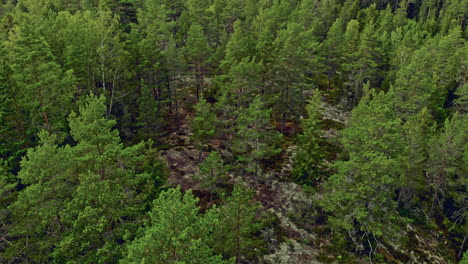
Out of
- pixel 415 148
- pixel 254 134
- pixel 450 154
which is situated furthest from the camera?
pixel 415 148

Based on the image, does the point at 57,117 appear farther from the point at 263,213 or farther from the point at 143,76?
the point at 263,213

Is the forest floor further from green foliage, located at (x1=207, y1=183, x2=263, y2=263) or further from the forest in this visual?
green foliage, located at (x1=207, y1=183, x2=263, y2=263)

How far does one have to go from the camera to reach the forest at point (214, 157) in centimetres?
1725

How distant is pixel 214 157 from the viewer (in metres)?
26.8

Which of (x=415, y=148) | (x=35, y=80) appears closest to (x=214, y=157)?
(x=35, y=80)

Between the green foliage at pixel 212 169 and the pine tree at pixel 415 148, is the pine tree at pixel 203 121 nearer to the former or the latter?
the green foliage at pixel 212 169

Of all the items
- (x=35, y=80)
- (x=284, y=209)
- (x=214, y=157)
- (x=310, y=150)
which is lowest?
(x=284, y=209)

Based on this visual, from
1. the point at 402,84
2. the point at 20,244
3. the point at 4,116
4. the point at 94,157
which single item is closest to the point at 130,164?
the point at 94,157

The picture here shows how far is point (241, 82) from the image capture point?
33031 mm

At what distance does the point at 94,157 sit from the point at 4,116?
29.1 feet

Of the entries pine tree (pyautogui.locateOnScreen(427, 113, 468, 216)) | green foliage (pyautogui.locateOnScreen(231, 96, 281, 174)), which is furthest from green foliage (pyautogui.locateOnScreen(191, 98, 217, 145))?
pine tree (pyautogui.locateOnScreen(427, 113, 468, 216))

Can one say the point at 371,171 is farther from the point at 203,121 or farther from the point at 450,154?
the point at 203,121

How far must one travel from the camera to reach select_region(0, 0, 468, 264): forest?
56.6 feet

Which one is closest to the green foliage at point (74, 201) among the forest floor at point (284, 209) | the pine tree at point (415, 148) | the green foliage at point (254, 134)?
the forest floor at point (284, 209)
